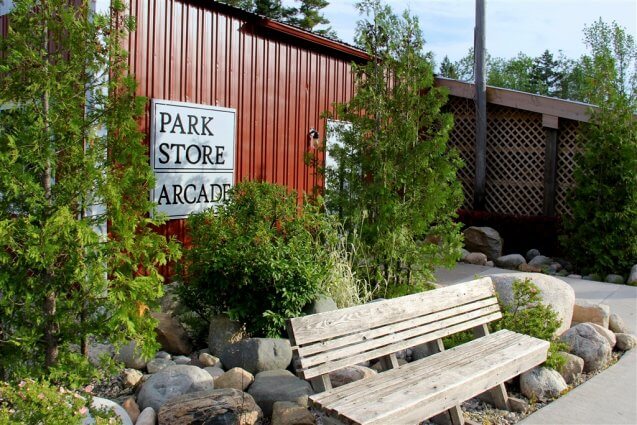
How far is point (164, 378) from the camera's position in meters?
4.24

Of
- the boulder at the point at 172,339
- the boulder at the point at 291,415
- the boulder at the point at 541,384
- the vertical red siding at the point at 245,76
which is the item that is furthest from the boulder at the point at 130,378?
the boulder at the point at 541,384

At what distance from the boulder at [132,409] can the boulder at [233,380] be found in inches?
22.6

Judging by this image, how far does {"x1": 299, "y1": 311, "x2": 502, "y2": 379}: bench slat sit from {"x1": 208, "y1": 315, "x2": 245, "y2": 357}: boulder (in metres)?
1.40

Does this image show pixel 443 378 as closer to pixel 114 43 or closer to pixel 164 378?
pixel 164 378

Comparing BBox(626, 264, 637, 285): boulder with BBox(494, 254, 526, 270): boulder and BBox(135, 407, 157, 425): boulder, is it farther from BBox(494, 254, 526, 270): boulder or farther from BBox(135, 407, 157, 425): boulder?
BBox(135, 407, 157, 425): boulder

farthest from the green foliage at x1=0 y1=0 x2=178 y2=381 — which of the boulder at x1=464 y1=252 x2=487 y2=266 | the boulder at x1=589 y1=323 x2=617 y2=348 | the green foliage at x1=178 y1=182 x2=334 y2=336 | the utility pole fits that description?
the utility pole

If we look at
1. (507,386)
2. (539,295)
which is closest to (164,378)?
(507,386)

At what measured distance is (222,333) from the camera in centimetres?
511

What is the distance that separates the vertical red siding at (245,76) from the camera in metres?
6.65

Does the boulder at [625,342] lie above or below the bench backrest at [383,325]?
below

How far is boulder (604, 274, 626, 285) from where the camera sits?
9031 mm

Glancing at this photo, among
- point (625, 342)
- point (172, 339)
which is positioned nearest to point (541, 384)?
point (625, 342)

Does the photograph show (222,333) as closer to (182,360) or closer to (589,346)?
(182,360)

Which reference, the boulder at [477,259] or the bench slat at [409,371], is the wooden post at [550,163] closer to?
the boulder at [477,259]
